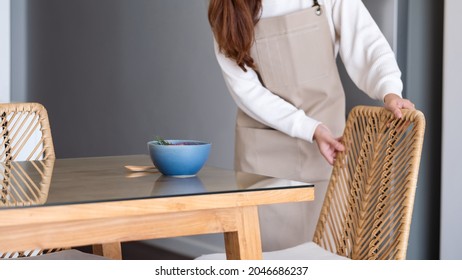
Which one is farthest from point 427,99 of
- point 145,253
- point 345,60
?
point 145,253

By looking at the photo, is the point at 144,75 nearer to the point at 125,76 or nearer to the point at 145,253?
the point at 125,76

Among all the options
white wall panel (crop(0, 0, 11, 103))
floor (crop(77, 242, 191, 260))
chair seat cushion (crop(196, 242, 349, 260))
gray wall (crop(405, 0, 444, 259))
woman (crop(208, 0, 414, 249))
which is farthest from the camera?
floor (crop(77, 242, 191, 260))

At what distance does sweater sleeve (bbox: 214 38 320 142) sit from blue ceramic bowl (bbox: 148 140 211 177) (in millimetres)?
392

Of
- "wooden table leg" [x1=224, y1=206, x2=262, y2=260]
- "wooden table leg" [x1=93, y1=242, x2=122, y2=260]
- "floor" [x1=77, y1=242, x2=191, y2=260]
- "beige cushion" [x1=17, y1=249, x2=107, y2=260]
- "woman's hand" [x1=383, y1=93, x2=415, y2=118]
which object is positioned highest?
"woman's hand" [x1=383, y1=93, x2=415, y2=118]

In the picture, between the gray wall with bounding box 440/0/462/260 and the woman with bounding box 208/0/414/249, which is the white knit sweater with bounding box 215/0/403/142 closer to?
the woman with bounding box 208/0/414/249

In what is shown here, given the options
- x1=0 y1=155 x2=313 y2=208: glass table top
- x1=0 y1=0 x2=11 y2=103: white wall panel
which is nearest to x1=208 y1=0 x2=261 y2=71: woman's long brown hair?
x1=0 y1=155 x2=313 y2=208: glass table top

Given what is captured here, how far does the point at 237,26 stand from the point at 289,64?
164 millimetres

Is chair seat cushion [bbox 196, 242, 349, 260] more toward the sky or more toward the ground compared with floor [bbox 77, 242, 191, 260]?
more toward the sky

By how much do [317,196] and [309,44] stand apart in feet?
1.28

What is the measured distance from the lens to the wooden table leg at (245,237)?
1293 millimetres

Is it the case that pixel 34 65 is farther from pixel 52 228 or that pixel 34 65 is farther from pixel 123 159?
pixel 52 228

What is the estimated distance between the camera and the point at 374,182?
1555 mm

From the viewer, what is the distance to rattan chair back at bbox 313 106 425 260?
1.40 m

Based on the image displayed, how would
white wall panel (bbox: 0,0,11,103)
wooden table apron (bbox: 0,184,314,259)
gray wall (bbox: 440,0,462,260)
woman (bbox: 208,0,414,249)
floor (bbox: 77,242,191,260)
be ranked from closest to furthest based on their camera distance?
wooden table apron (bbox: 0,184,314,259), woman (bbox: 208,0,414,249), gray wall (bbox: 440,0,462,260), white wall panel (bbox: 0,0,11,103), floor (bbox: 77,242,191,260)
